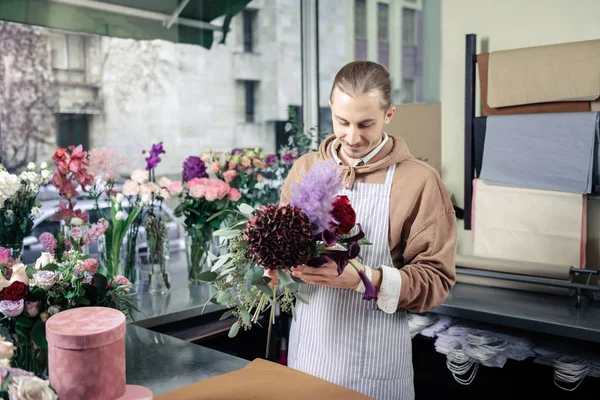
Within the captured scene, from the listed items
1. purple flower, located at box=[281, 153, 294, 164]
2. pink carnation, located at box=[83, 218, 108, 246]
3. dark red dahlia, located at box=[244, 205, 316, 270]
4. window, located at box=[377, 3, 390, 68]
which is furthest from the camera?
window, located at box=[377, 3, 390, 68]

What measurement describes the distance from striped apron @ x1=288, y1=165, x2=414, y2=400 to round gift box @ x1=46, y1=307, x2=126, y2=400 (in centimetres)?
69

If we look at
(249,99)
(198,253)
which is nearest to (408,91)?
(249,99)

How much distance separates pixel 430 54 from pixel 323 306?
1.92m

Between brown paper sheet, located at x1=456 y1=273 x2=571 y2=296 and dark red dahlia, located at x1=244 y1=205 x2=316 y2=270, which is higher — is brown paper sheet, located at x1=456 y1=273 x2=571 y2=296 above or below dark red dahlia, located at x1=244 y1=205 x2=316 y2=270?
below

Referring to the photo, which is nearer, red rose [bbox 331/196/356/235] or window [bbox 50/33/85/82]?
red rose [bbox 331/196/356/235]

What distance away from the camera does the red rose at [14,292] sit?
1.15m

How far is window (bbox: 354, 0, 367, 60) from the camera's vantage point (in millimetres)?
3348

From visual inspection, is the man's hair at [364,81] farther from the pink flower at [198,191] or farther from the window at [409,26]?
the window at [409,26]

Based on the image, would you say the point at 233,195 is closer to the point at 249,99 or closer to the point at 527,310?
the point at 249,99

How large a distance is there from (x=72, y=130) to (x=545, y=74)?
199 centimetres

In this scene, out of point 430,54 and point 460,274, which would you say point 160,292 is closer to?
point 460,274

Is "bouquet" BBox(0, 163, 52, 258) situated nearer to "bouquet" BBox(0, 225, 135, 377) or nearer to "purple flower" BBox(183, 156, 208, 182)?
"bouquet" BBox(0, 225, 135, 377)

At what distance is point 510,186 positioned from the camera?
2.50 meters

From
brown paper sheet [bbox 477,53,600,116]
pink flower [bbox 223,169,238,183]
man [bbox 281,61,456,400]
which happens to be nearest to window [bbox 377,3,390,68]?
brown paper sheet [bbox 477,53,600,116]
